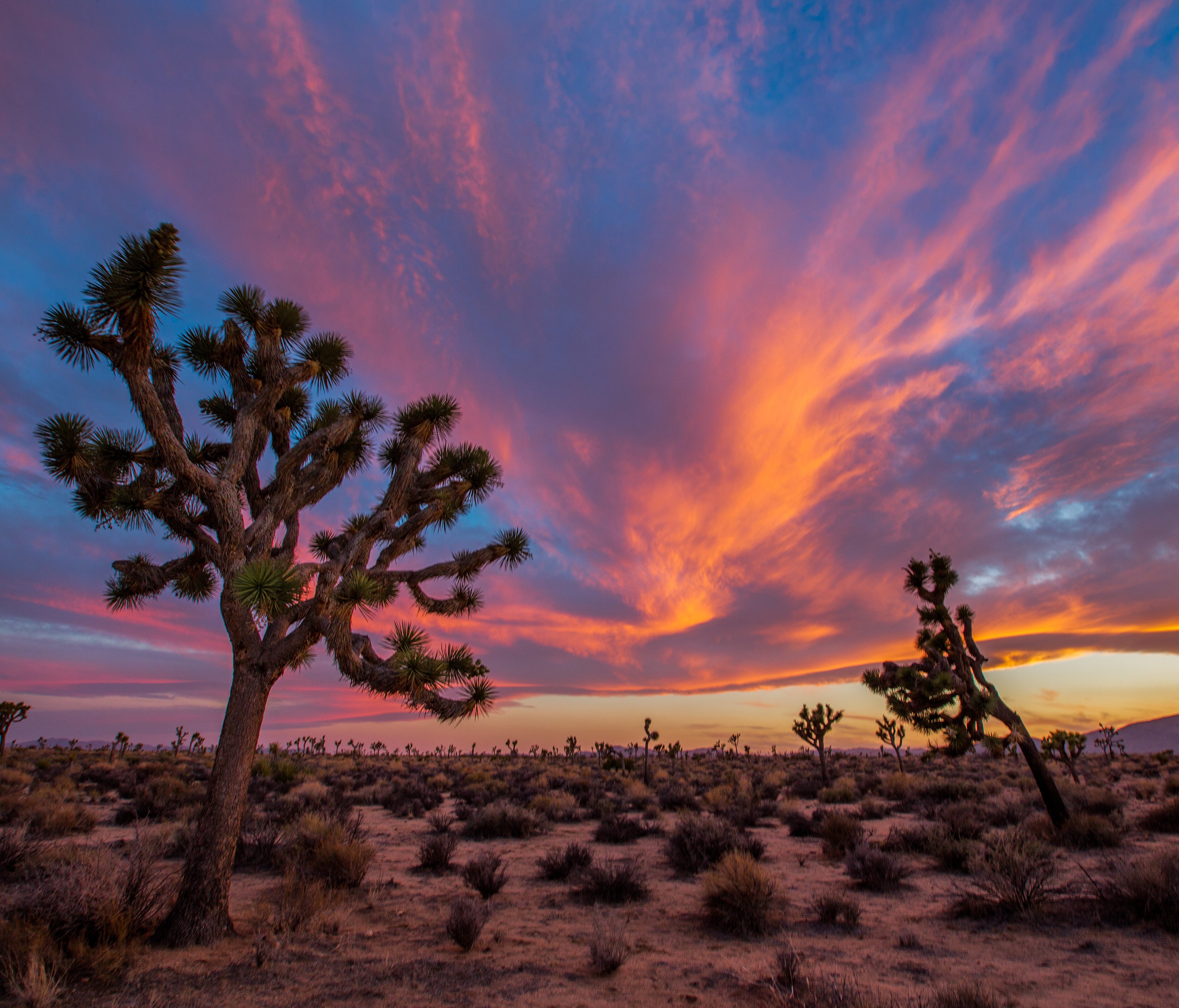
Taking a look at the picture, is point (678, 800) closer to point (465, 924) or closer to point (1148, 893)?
point (1148, 893)

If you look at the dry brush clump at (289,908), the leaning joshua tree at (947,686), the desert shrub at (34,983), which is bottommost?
the dry brush clump at (289,908)

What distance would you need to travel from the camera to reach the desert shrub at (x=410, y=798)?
17562 mm

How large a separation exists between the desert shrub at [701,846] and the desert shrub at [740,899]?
7.65ft

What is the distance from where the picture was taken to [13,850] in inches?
336

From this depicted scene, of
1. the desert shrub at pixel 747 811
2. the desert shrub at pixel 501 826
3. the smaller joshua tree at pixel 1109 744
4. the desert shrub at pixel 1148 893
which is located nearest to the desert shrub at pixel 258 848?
the desert shrub at pixel 501 826

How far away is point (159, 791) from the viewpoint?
17.4 meters

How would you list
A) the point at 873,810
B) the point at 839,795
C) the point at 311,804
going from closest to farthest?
the point at 311,804, the point at 873,810, the point at 839,795

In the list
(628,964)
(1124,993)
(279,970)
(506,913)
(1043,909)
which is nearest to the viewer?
(1124,993)

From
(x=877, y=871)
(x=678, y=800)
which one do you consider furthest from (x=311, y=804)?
(x=877, y=871)

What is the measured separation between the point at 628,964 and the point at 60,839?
1339 cm

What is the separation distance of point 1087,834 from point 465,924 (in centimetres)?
1319

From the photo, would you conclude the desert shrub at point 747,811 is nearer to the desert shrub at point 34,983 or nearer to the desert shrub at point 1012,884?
the desert shrub at point 1012,884

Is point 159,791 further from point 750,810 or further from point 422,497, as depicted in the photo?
Result: point 750,810

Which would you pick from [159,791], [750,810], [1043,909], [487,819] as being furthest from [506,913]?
[159,791]
